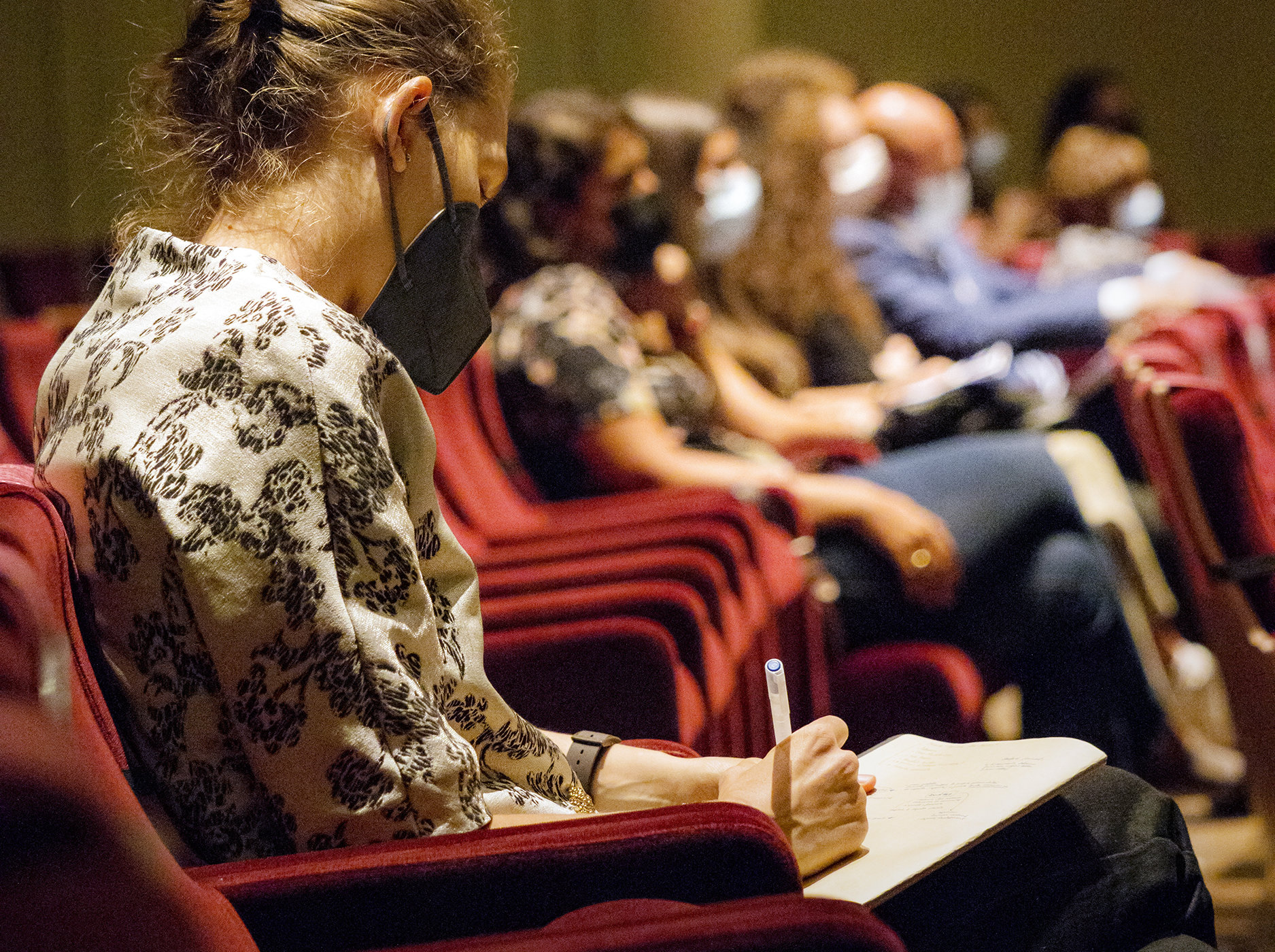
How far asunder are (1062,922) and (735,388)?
6.10ft

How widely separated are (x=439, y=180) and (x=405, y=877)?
426 mm

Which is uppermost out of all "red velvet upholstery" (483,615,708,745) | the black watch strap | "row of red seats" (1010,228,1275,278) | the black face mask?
the black face mask

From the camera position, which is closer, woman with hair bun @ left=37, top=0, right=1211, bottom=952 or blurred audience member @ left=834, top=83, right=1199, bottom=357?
woman with hair bun @ left=37, top=0, right=1211, bottom=952

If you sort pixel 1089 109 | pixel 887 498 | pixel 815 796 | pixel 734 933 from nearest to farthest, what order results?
1. pixel 734 933
2. pixel 815 796
3. pixel 887 498
4. pixel 1089 109

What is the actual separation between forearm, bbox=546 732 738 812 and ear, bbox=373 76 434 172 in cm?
42

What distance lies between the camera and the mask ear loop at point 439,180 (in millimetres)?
844

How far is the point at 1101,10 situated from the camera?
21.3ft

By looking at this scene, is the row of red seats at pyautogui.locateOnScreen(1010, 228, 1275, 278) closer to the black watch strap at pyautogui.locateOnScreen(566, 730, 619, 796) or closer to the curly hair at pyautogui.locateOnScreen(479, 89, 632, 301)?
the curly hair at pyautogui.locateOnScreen(479, 89, 632, 301)

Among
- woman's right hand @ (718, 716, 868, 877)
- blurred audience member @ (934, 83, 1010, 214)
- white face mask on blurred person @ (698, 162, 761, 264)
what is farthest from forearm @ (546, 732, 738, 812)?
blurred audience member @ (934, 83, 1010, 214)

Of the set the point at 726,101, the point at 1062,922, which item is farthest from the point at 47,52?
the point at 1062,922

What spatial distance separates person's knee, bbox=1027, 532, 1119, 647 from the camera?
1.92 m

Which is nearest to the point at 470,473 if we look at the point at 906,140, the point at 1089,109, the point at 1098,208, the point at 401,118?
the point at 401,118

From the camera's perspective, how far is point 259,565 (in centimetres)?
69

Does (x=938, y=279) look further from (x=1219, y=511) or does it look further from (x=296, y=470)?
(x=296, y=470)
